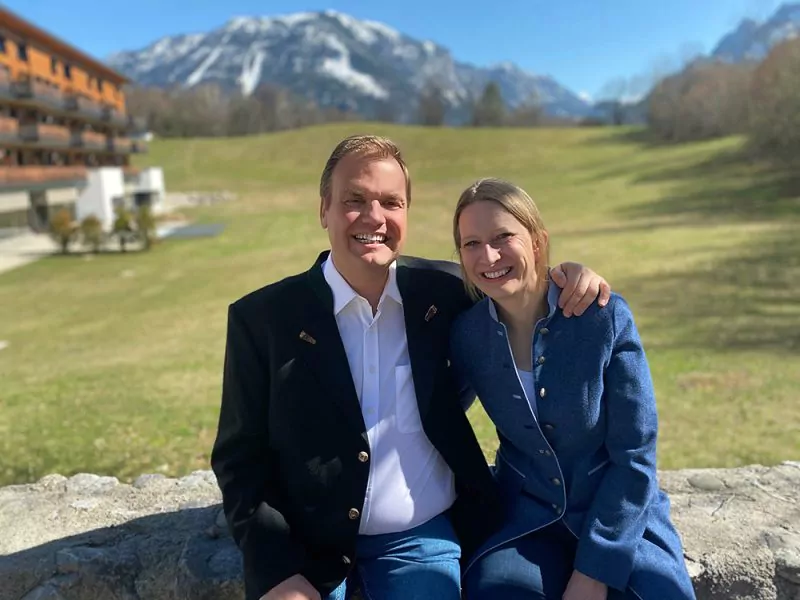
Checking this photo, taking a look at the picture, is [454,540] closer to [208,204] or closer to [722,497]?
[722,497]

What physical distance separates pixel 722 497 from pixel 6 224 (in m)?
41.8

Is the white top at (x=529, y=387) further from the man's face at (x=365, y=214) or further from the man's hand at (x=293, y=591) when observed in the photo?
the man's hand at (x=293, y=591)

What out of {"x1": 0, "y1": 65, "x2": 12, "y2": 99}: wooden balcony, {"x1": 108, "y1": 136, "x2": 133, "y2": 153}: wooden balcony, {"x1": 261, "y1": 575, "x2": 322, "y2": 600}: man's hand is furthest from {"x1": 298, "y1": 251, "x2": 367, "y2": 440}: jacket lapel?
{"x1": 108, "y1": 136, "x2": 133, "y2": 153}: wooden balcony

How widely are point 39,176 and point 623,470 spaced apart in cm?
4337

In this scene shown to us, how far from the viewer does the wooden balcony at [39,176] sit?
3544 cm

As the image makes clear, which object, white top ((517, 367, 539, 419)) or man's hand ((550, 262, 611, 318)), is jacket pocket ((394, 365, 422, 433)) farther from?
man's hand ((550, 262, 611, 318))

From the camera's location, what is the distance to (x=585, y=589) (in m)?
2.16

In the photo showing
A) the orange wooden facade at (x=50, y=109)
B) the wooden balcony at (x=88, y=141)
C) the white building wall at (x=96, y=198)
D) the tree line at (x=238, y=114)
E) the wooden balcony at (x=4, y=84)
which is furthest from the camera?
the tree line at (x=238, y=114)

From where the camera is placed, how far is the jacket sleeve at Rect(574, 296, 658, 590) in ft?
7.06

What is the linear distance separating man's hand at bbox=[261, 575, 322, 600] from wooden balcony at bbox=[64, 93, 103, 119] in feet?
170

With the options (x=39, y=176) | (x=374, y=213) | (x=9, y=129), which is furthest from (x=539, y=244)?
(x=9, y=129)

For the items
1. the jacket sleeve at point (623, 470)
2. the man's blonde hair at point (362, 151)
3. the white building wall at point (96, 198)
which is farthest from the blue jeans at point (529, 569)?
the white building wall at point (96, 198)

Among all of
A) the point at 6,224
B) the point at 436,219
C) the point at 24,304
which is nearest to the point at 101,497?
the point at 24,304

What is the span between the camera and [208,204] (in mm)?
53531
